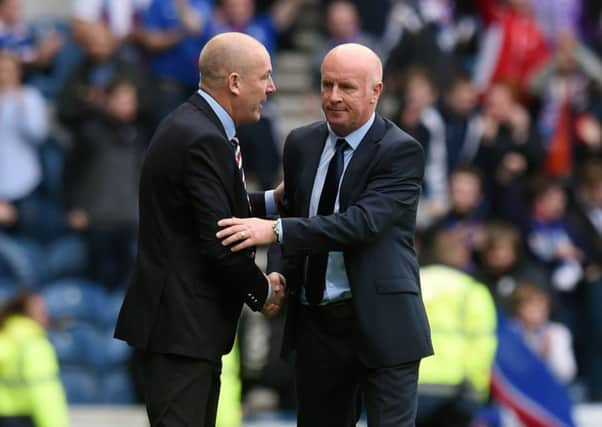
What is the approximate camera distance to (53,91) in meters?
13.7

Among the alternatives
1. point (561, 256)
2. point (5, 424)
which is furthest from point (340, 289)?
point (561, 256)

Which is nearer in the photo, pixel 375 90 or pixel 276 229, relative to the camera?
pixel 276 229

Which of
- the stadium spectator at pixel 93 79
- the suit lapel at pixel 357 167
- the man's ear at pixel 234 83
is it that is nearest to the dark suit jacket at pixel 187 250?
the man's ear at pixel 234 83

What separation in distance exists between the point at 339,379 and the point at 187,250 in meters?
0.88

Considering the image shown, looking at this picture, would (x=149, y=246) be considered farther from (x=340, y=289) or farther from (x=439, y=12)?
(x=439, y=12)

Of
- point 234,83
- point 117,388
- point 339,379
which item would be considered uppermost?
point 234,83

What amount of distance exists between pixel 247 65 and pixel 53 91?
7.20 m

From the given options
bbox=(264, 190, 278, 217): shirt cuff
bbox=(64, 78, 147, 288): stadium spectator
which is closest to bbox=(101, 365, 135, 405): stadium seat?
bbox=(64, 78, 147, 288): stadium spectator

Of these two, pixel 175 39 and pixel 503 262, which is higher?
pixel 175 39

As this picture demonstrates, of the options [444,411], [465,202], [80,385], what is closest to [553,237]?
[465,202]

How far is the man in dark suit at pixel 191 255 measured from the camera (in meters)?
6.67

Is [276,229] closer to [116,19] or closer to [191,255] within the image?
[191,255]

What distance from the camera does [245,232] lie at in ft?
21.7

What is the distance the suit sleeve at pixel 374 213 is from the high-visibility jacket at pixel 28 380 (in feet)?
10.7
